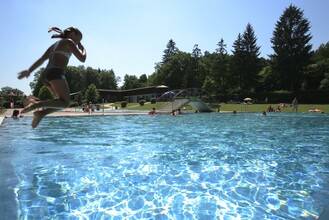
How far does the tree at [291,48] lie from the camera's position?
45938 millimetres

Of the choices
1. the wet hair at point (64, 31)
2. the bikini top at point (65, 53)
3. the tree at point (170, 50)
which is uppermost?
the tree at point (170, 50)

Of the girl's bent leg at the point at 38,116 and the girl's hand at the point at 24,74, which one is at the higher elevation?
the girl's hand at the point at 24,74

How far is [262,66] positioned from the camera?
189 ft

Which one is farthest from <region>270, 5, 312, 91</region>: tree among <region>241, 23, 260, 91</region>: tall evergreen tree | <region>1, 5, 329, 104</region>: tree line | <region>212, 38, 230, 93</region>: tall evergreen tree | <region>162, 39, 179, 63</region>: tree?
<region>162, 39, 179, 63</region>: tree

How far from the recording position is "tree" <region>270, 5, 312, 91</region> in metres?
45.9

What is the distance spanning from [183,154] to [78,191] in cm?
359

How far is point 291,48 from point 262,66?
10738mm

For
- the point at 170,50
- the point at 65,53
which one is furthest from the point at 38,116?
the point at 170,50

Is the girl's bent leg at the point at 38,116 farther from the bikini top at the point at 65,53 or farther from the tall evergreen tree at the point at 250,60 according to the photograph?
the tall evergreen tree at the point at 250,60

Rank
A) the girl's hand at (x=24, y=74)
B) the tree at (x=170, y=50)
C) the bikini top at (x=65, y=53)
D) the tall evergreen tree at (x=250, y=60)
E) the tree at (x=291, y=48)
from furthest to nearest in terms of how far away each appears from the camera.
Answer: the tree at (x=170, y=50), the tall evergreen tree at (x=250, y=60), the tree at (x=291, y=48), the girl's hand at (x=24, y=74), the bikini top at (x=65, y=53)

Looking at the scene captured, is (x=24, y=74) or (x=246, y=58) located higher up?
(x=246, y=58)

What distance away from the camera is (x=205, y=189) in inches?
181

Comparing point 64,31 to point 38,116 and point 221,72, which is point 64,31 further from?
point 221,72

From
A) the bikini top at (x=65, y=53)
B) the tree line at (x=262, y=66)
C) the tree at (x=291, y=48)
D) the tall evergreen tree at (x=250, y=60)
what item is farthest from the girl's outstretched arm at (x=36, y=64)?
the tall evergreen tree at (x=250, y=60)
